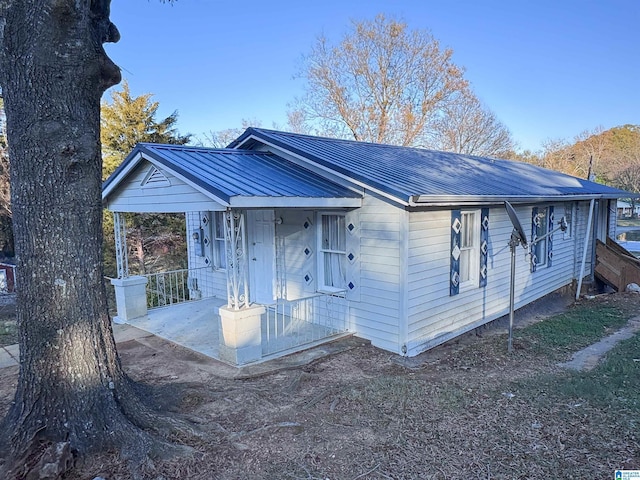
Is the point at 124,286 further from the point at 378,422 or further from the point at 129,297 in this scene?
the point at 378,422

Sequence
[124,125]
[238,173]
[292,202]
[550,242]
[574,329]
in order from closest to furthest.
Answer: [292,202] → [238,173] → [574,329] → [550,242] → [124,125]

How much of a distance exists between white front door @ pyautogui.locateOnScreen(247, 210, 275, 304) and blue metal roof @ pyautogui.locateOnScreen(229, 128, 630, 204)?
142 centimetres

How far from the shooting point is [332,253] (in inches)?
289

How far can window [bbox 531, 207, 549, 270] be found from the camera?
31.9ft

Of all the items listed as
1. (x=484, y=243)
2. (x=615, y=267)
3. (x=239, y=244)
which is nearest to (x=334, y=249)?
(x=239, y=244)

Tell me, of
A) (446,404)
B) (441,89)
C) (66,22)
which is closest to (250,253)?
(446,404)

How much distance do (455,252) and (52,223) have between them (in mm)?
5800

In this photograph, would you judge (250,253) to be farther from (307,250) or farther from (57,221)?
(57,221)

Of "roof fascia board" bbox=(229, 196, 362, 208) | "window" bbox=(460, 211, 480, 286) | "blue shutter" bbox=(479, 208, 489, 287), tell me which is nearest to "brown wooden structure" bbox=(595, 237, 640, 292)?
"blue shutter" bbox=(479, 208, 489, 287)

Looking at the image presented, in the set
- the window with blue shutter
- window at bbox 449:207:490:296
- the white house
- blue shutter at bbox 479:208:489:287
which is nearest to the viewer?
the white house

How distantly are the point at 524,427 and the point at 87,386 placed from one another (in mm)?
3910

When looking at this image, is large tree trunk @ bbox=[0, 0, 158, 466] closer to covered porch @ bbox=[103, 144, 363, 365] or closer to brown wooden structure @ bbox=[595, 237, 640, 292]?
covered porch @ bbox=[103, 144, 363, 365]

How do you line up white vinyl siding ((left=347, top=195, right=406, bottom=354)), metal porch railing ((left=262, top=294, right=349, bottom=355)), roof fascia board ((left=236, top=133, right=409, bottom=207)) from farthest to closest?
metal porch railing ((left=262, top=294, right=349, bottom=355))
white vinyl siding ((left=347, top=195, right=406, bottom=354))
roof fascia board ((left=236, top=133, right=409, bottom=207))

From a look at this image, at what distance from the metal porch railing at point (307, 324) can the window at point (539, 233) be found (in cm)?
523
